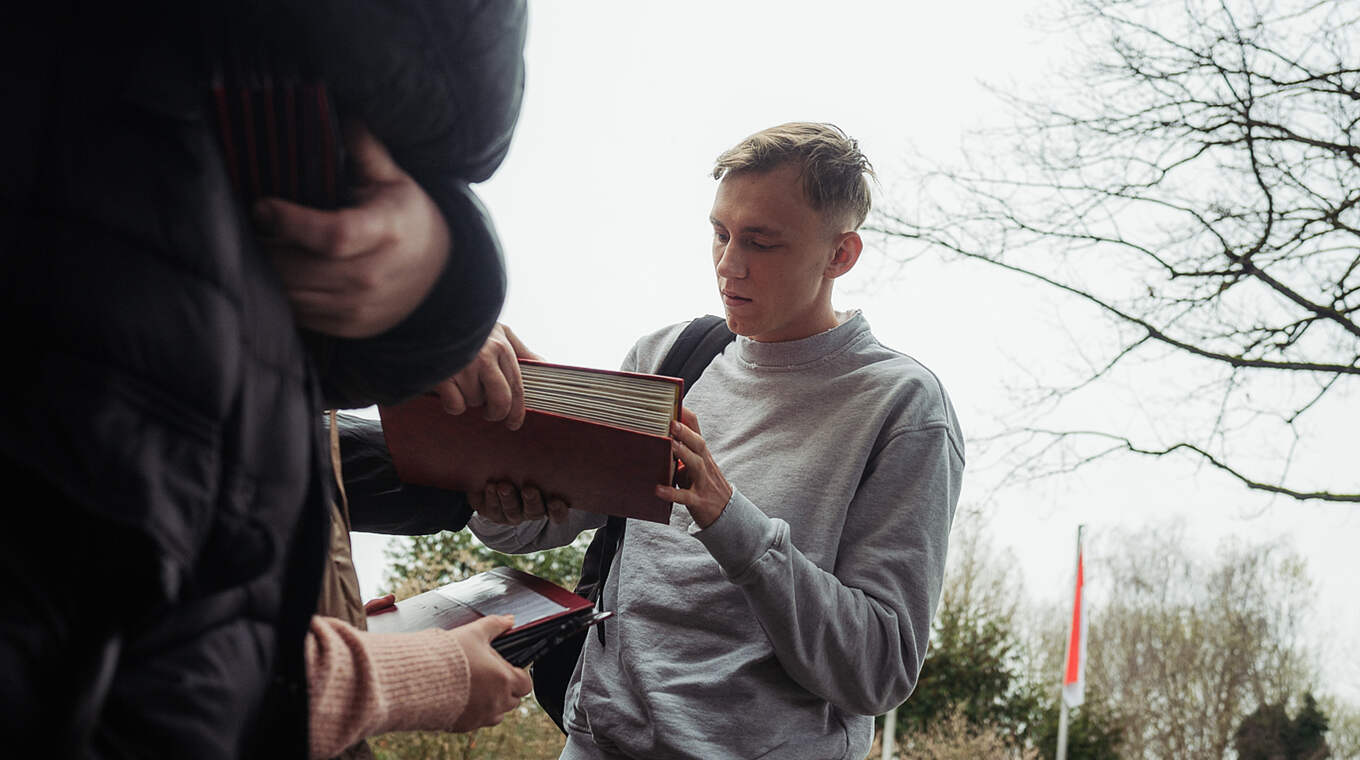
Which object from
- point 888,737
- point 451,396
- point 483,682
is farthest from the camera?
point 888,737

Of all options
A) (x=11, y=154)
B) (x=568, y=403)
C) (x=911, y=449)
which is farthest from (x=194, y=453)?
(x=911, y=449)

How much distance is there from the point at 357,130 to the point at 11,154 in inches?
6.8

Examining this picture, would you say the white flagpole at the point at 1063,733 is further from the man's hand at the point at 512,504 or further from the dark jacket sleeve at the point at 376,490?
the dark jacket sleeve at the point at 376,490

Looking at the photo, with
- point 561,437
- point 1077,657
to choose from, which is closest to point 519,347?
point 561,437

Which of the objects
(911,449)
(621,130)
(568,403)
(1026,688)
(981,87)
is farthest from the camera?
(1026,688)

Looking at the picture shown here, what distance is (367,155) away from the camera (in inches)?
22.8

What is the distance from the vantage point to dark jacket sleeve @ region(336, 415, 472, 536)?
122 cm

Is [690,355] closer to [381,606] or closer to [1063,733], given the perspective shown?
[381,606]

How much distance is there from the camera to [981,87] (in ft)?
17.5

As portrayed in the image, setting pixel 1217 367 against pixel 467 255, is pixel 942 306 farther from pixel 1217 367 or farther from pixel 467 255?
pixel 467 255

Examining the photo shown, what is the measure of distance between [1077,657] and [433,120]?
6.32 m

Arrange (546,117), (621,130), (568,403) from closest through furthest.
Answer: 1. (568,403)
2. (546,117)
3. (621,130)

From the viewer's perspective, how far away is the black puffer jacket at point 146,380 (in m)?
0.43

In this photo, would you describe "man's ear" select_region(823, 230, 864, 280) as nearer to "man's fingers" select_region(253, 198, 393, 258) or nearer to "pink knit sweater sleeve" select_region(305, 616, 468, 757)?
"pink knit sweater sleeve" select_region(305, 616, 468, 757)
